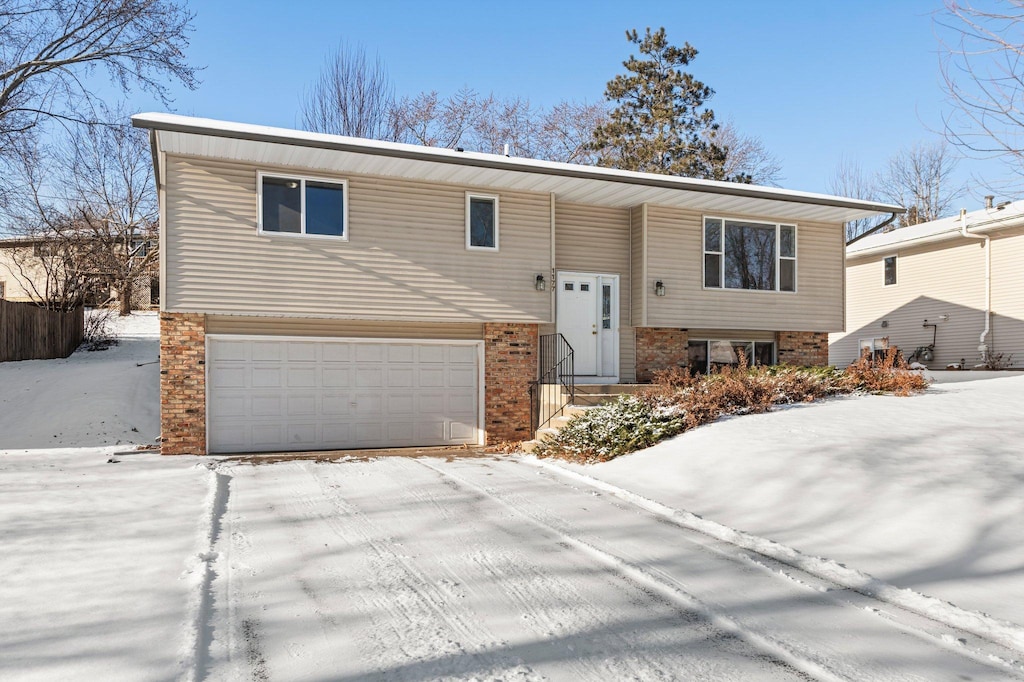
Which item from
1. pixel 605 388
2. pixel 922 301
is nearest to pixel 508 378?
pixel 605 388

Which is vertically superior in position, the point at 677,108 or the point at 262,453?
the point at 677,108

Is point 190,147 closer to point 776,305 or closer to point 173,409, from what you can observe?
point 173,409

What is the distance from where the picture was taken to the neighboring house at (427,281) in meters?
11.0

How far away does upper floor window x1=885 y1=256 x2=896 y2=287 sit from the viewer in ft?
72.8

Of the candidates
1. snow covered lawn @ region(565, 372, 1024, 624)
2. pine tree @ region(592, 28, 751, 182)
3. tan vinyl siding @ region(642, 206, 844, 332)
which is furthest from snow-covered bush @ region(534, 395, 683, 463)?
pine tree @ region(592, 28, 751, 182)

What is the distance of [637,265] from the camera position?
13992 millimetres

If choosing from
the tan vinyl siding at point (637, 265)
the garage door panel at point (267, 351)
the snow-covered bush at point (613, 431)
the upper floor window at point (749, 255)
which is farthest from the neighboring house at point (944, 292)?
the garage door panel at point (267, 351)

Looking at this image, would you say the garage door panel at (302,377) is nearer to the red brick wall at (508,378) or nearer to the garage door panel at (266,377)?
the garage door panel at (266,377)

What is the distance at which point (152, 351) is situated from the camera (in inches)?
750

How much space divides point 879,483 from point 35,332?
18433 mm

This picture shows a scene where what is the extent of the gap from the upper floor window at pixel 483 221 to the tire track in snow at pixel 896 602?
7.50 m

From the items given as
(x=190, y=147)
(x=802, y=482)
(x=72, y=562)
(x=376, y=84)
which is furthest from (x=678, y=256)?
(x=376, y=84)

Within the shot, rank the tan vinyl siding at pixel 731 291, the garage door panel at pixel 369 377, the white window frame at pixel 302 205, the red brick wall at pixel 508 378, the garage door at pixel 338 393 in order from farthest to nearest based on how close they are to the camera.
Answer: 1. the tan vinyl siding at pixel 731 291
2. the red brick wall at pixel 508 378
3. the garage door panel at pixel 369 377
4. the garage door at pixel 338 393
5. the white window frame at pixel 302 205

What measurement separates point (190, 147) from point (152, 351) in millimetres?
10294
